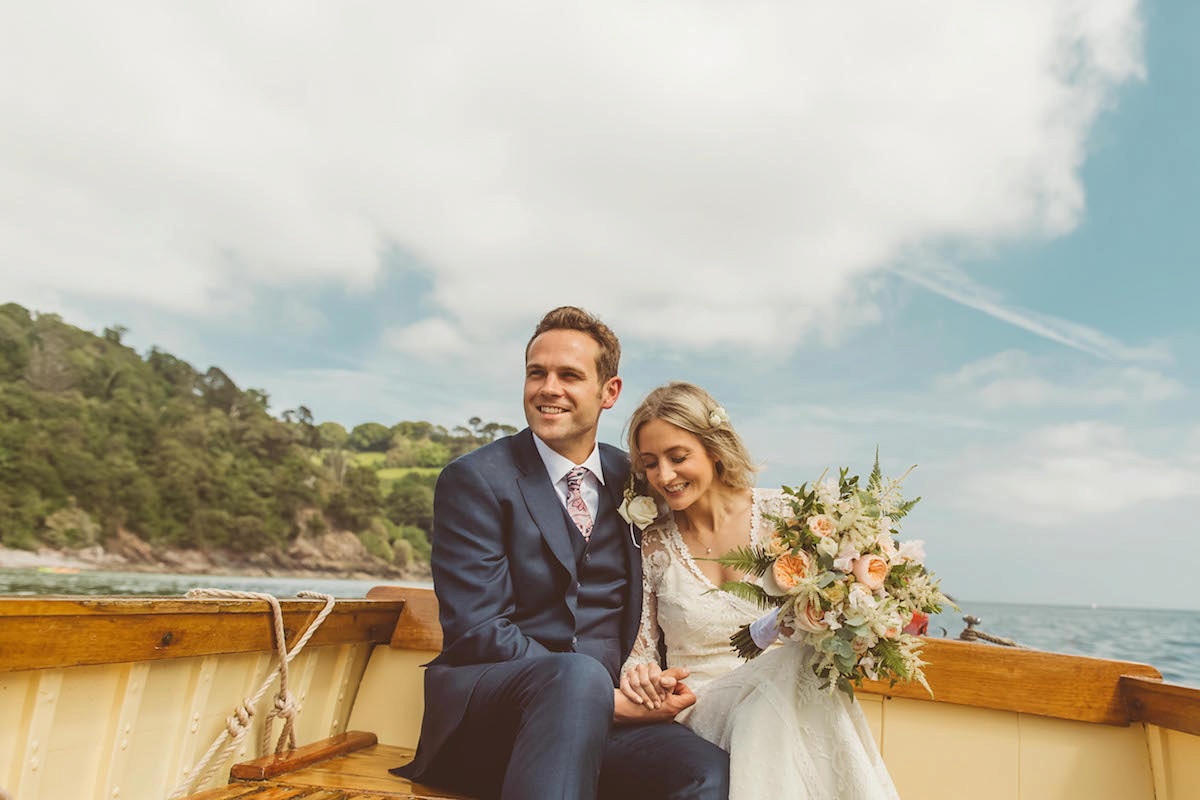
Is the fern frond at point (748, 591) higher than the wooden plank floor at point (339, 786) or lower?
higher

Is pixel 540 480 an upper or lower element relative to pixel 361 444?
lower

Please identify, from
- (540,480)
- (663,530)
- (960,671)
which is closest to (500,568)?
(540,480)

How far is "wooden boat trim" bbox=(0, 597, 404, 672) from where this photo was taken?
5.80 ft

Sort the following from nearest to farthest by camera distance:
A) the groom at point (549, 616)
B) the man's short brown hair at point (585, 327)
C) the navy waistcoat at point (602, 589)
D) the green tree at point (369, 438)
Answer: the groom at point (549, 616) → the navy waistcoat at point (602, 589) → the man's short brown hair at point (585, 327) → the green tree at point (369, 438)

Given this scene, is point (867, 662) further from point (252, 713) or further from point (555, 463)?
point (252, 713)

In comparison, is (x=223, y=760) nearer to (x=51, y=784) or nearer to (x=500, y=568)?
(x=51, y=784)

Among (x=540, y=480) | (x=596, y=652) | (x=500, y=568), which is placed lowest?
(x=596, y=652)

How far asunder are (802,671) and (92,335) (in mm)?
86915

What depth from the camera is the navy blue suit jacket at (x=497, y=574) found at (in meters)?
2.51

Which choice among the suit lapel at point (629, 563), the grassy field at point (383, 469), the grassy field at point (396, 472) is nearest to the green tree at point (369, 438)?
the grassy field at point (383, 469)

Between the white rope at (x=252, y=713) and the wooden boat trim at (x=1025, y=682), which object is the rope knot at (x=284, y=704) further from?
the wooden boat trim at (x=1025, y=682)

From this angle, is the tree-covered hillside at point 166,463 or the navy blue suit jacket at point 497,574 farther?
the tree-covered hillside at point 166,463

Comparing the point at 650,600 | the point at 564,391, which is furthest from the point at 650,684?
the point at 564,391

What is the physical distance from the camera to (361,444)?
88.1 m
